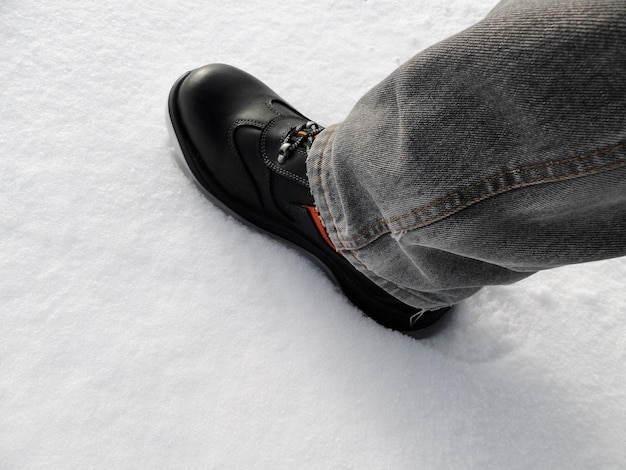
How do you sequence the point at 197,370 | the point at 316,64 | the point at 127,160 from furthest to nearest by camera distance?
the point at 316,64, the point at 127,160, the point at 197,370

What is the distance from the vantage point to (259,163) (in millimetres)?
756

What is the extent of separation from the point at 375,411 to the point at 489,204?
1.24ft

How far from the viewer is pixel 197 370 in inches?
27.5

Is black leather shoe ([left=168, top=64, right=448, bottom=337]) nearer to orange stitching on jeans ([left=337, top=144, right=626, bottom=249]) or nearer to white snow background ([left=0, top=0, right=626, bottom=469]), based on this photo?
white snow background ([left=0, top=0, right=626, bottom=469])

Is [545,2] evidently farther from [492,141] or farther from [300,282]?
[300,282]

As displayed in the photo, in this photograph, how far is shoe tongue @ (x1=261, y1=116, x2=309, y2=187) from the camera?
0.71 metres

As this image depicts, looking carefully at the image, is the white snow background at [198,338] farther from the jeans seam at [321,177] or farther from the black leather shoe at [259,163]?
the jeans seam at [321,177]

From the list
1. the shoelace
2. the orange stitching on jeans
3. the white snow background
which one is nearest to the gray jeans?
the orange stitching on jeans

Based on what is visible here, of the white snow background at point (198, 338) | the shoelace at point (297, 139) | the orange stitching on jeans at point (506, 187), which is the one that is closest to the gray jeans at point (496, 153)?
the orange stitching on jeans at point (506, 187)

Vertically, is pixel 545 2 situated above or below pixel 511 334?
above

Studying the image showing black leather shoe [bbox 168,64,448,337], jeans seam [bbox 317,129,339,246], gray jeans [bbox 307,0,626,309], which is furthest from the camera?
black leather shoe [bbox 168,64,448,337]

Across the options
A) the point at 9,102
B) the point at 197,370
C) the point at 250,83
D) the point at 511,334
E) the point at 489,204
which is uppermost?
the point at 9,102

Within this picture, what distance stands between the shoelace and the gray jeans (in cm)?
10

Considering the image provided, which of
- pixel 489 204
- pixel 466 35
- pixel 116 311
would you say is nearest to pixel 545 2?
pixel 466 35
